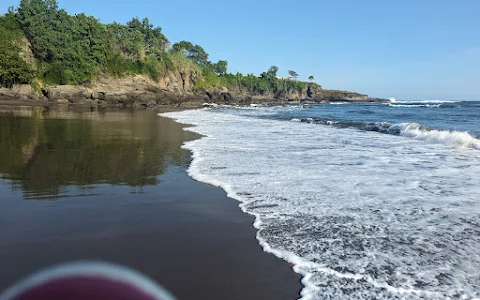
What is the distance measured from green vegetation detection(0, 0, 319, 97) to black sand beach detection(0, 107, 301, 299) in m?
39.8

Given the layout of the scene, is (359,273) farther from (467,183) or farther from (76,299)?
(467,183)

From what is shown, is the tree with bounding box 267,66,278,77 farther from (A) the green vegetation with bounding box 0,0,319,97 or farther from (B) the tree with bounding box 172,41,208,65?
(A) the green vegetation with bounding box 0,0,319,97

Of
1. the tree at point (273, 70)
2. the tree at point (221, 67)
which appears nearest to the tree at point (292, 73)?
the tree at point (273, 70)

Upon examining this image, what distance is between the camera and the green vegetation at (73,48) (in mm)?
41812

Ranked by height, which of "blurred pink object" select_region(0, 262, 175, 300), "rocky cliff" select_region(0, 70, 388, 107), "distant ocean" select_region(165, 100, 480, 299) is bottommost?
"distant ocean" select_region(165, 100, 480, 299)

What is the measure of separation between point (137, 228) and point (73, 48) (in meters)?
51.6

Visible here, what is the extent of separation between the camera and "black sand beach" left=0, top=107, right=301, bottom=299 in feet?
9.26

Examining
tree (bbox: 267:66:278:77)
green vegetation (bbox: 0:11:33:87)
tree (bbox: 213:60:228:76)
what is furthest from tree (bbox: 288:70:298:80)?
green vegetation (bbox: 0:11:33:87)

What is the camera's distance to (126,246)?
3.36m

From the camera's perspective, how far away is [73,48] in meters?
47.7

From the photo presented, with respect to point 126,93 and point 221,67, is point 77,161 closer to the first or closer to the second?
point 126,93

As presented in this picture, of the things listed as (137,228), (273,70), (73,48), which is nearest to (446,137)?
(137,228)

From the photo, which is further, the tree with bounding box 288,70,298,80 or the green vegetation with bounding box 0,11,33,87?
the tree with bounding box 288,70,298,80

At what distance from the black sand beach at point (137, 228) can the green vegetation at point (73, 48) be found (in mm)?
39826
